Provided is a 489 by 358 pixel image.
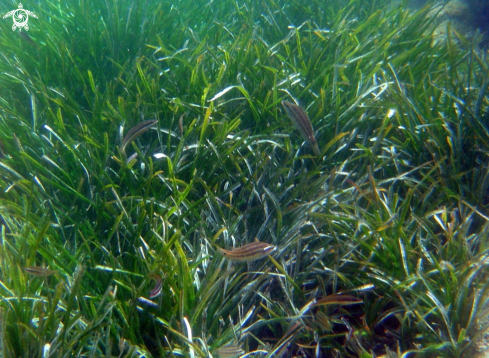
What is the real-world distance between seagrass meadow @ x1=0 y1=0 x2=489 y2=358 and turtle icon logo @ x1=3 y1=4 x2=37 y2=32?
44 cm

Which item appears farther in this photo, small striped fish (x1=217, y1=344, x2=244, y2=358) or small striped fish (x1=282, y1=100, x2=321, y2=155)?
small striped fish (x1=282, y1=100, x2=321, y2=155)

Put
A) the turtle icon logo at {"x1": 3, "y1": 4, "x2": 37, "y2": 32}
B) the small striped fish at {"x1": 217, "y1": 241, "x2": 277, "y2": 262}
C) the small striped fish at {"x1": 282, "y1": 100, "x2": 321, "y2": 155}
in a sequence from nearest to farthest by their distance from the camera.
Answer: the small striped fish at {"x1": 217, "y1": 241, "x2": 277, "y2": 262}
the small striped fish at {"x1": 282, "y1": 100, "x2": 321, "y2": 155}
the turtle icon logo at {"x1": 3, "y1": 4, "x2": 37, "y2": 32}

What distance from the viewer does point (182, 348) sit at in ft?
5.55

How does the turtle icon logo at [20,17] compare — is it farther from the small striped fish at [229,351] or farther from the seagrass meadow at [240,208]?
the small striped fish at [229,351]

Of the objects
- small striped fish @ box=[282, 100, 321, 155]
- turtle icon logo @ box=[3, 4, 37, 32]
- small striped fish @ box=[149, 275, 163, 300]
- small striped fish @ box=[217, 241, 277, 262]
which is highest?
turtle icon logo @ box=[3, 4, 37, 32]

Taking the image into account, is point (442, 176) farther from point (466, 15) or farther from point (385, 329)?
point (466, 15)

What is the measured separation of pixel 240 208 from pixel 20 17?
4266mm

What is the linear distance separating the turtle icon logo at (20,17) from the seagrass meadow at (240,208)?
44cm

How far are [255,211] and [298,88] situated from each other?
1.54 metres

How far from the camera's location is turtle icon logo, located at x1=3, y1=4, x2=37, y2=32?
406 centimetres

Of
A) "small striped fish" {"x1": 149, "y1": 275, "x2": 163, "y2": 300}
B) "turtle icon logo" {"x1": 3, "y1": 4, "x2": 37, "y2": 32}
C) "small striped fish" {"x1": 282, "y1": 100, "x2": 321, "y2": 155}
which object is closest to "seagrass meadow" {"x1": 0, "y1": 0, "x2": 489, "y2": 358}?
"small striped fish" {"x1": 149, "y1": 275, "x2": 163, "y2": 300}

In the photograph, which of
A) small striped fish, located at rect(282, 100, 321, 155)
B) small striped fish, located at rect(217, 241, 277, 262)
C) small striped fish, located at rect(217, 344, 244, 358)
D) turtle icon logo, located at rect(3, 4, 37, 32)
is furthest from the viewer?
turtle icon logo, located at rect(3, 4, 37, 32)

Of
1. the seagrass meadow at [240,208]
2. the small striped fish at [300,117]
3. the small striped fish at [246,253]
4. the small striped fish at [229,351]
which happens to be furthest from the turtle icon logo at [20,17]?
the small striped fish at [229,351]

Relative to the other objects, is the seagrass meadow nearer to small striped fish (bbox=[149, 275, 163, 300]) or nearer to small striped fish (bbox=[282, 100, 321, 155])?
small striped fish (bbox=[149, 275, 163, 300])
